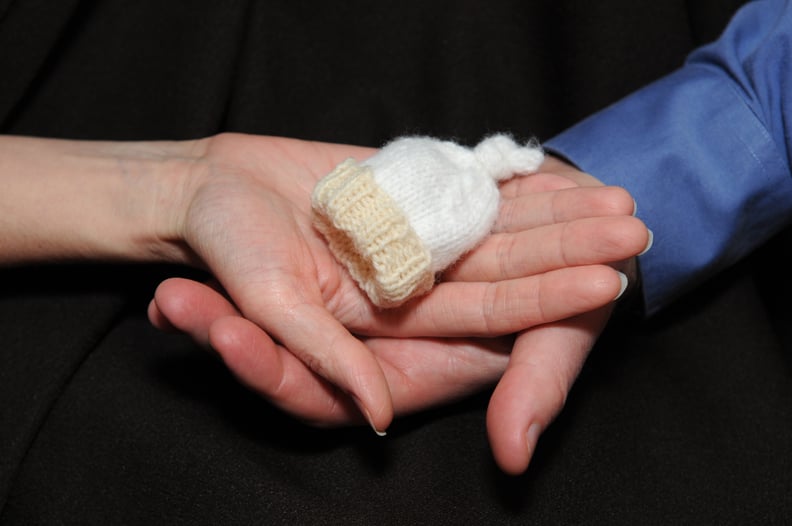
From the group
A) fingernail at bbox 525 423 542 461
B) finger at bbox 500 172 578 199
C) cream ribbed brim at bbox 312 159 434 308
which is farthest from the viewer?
finger at bbox 500 172 578 199

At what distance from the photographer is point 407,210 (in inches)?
38.7

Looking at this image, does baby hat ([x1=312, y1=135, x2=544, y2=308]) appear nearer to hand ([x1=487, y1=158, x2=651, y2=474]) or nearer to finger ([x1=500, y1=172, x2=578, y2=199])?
finger ([x1=500, y1=172, x2=578, y2=199])

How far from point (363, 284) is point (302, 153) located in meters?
0.31

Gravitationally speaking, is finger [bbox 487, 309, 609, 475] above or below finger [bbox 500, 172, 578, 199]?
below

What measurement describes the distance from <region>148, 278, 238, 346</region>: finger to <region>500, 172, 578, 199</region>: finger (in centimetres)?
53

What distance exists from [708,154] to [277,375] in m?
0.83

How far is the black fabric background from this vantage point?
95 centimetres

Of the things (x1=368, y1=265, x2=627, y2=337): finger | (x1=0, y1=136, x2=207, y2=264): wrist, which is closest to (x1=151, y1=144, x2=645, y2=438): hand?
(x1=368, y1=265, x2=627, y2=337): finger

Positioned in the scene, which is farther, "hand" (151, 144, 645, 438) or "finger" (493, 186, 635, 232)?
"finger" (493, 186, 635, 232)

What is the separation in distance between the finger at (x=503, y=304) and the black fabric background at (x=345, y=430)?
0.17 meters

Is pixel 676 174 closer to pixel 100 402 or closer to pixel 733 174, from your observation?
pixel 733 174

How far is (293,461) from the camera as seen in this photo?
Answer: 974mm

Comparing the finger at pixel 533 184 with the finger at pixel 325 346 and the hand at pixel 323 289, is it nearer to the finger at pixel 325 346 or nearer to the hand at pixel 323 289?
the hand at pixel 323 289

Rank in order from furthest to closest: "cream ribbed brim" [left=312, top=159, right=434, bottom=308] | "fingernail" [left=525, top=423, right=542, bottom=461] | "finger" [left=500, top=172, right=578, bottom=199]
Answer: "finger" [left=500, top=172, right=578, bottom=199], "cream ribbed brim" [left=312, top=159, right=434, bottom=308], "fingernail" [left=525, top=423, right=542, bottom=461]
